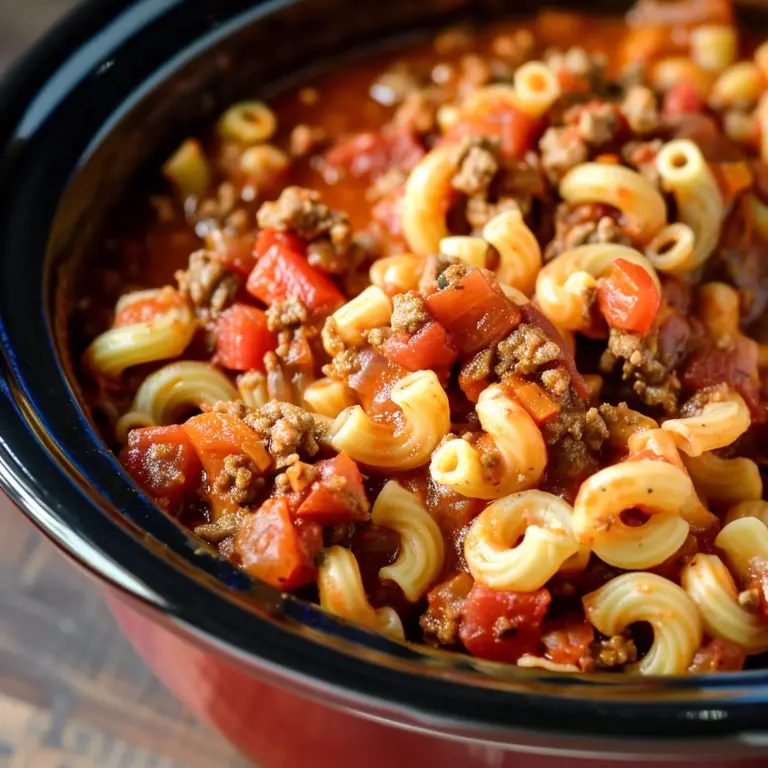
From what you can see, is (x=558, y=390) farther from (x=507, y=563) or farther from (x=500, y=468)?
(x=507, y=563)

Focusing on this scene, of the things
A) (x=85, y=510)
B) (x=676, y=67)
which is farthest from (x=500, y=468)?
(x=676, y=67)

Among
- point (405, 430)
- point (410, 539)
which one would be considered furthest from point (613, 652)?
point (405, 430)

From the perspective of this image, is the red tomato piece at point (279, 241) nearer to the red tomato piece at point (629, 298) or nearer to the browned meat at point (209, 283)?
the browned meat at point (209, 283)

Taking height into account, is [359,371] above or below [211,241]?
below

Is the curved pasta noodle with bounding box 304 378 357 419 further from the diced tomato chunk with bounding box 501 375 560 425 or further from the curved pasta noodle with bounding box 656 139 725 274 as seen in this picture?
the curved pasta noodle with bounding box 656 139 725 274

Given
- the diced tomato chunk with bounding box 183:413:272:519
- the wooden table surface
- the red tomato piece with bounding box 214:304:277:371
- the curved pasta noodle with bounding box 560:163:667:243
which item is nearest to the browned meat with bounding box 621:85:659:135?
the curved pasta noodle with bounding box 560:163:667:243

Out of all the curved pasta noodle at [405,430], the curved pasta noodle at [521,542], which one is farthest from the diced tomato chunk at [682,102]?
the curved pasta noodle at [521,542]
